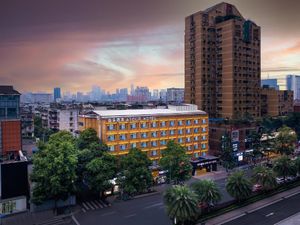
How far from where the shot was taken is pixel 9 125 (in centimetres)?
5206

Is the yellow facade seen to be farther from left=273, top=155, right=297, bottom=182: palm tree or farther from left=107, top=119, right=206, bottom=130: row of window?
left=273, top=155, right=297, bottom=182: palm tree

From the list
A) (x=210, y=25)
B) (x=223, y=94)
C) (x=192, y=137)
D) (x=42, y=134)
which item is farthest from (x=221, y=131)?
(x=42, y=134)

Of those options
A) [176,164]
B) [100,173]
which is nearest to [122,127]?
[176,164]

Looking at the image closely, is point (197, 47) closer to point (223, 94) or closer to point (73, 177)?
point (223, 94)

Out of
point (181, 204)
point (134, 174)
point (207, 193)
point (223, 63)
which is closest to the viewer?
point (181, 204)

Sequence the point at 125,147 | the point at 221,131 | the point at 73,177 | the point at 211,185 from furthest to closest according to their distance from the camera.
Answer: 1. the point at 221,131
2. the point at 125,147
3. the point at 73,177
4. the point at 211,185

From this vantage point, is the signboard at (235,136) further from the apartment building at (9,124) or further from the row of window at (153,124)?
the apartment building at (9,124)

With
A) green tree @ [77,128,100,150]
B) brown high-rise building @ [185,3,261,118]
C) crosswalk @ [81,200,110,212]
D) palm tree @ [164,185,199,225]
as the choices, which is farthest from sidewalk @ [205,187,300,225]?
brown high-rise building @ [185,3,261,118]

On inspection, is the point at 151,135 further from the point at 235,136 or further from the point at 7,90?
the point at 7,90

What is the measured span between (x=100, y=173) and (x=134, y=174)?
5478 millimetres

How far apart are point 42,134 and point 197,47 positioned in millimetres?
60422

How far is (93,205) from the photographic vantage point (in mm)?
45188

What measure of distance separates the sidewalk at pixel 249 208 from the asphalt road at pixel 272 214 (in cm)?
79

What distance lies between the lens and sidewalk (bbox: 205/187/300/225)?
37.9m
